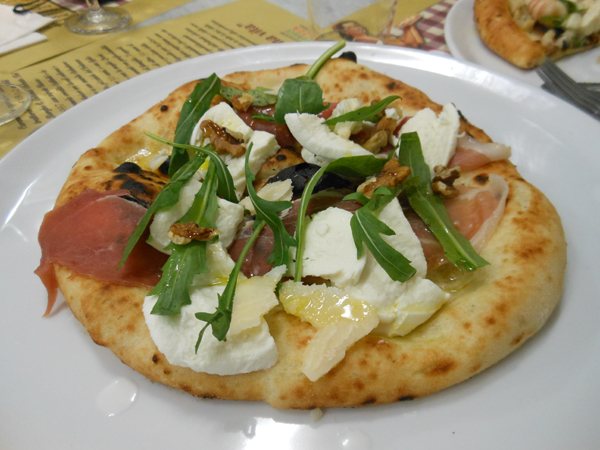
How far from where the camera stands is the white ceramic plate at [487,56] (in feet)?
11.2

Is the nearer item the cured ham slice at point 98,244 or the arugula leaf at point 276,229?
the arugula leaf at point 276,229

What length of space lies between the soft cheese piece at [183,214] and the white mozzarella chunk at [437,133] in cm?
101

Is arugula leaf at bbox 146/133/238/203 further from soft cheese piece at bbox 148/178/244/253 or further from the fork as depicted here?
the fork

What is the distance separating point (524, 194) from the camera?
2.03 meters

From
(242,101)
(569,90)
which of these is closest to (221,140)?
(242,101)

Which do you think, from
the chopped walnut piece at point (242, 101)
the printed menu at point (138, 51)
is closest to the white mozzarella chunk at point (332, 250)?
the chopped walnut piece at point (242, 101)

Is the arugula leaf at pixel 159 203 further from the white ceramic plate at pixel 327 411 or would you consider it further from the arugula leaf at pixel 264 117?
the arugula leaf at pixel 264 117

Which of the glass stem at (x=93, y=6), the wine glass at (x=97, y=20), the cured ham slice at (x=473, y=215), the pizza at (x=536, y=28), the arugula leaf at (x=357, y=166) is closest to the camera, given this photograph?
the cured ham slice at (x=473, y=215)

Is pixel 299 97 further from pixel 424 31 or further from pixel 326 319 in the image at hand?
pixel 424 31

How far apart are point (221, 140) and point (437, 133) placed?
1142 mm

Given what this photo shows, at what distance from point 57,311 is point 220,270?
0.88 meters

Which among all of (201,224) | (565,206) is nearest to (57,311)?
(201,224)

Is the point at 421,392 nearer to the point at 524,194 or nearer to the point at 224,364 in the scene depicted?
the point at 224,364

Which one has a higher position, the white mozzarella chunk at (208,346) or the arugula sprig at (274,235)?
the arugula sprig at (274,235)
